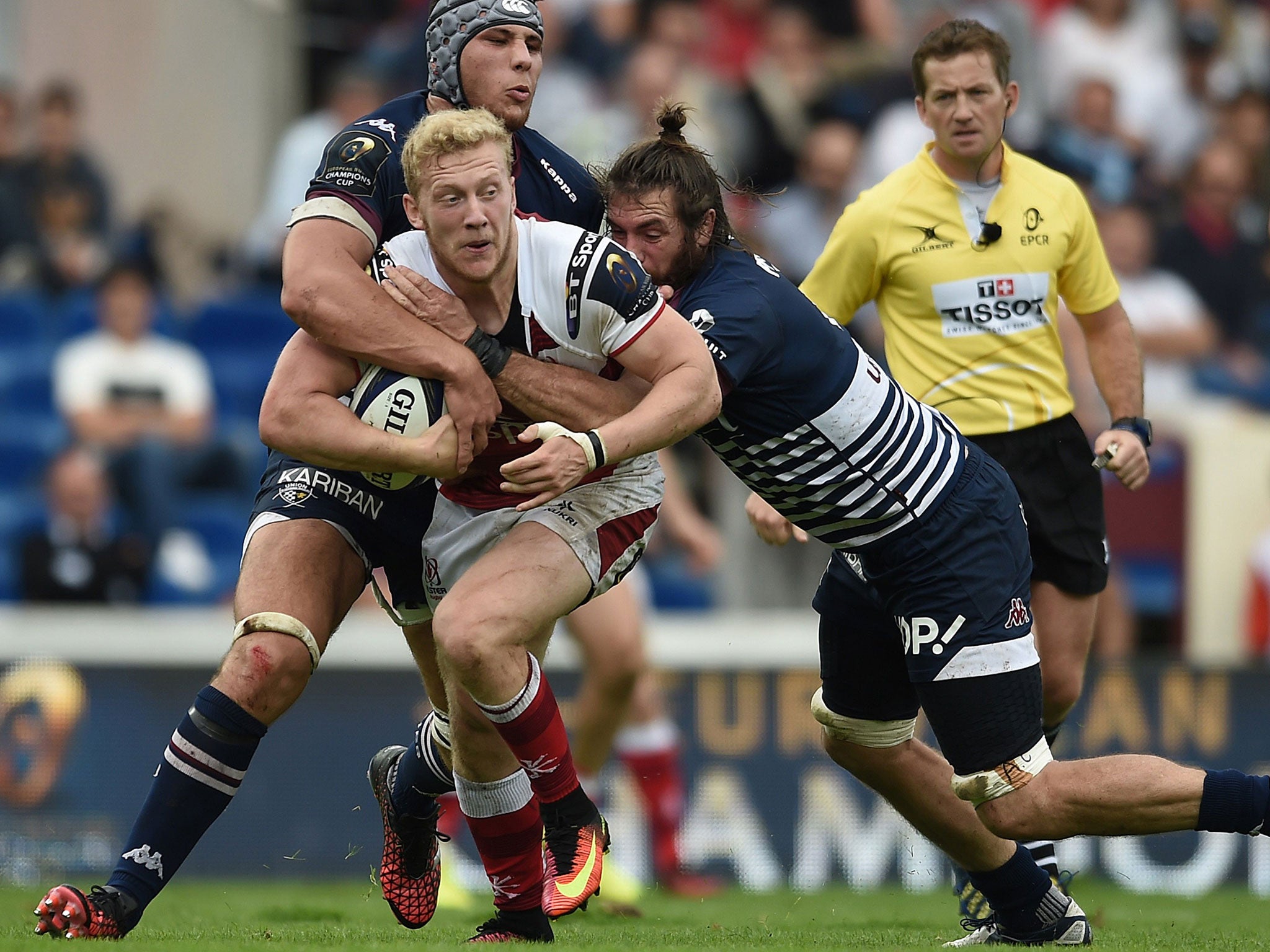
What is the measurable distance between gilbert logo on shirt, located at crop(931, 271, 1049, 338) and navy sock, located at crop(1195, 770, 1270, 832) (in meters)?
1.93

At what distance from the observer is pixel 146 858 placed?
4.98 m

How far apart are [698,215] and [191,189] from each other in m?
9.66

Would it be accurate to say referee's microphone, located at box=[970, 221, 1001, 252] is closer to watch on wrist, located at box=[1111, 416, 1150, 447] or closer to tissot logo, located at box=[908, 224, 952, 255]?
tissot logo, located at box=[908, 224, 952, 255]

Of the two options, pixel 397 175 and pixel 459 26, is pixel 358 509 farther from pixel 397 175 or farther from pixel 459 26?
pixel 459 26

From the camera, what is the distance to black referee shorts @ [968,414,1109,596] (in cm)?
627

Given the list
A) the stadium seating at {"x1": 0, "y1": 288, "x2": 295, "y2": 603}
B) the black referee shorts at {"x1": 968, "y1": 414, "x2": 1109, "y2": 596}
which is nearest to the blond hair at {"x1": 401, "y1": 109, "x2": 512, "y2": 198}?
the black referee shorts at {"x1": 968, "y1": 414, "x2": 1109, "y2": 596}

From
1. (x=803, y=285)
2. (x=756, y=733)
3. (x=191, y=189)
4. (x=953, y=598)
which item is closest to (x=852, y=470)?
(x=953, y=598)

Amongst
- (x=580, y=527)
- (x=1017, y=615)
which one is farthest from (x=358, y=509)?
(x=1017, y=615)

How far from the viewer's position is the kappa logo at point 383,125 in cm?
545

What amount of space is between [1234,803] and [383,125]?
320cm

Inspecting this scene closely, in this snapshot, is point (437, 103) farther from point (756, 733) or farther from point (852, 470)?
point (756, 733)

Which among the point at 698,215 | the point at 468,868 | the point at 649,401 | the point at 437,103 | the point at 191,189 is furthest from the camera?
the point at 191,189

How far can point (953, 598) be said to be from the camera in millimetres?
5137

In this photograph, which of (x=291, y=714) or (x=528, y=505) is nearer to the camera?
(x=528, y=505)
